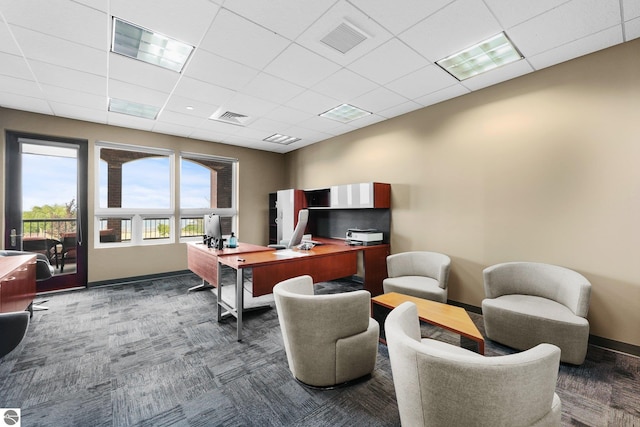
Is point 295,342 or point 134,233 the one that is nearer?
point 295,342

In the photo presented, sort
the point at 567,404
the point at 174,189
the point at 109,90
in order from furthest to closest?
the point at 174,189 < the point at 109,90 < the point at 567,404

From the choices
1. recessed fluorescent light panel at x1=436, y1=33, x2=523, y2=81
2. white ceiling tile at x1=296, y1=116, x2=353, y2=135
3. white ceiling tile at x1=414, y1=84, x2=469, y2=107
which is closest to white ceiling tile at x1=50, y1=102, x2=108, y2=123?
white ceiling tile at x1=296, y1=116, x2=353, y2=135

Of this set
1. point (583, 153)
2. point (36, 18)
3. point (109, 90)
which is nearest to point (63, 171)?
point (109, 90)

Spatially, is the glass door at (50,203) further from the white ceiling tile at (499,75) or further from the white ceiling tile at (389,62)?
the white ceiling tile at (499,75)

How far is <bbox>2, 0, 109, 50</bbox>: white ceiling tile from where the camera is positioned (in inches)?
79.6

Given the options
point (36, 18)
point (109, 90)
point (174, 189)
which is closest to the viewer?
point (36, 18)

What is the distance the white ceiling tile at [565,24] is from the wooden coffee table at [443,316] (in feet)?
8.21

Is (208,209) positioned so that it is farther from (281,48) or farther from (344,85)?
(281,48)

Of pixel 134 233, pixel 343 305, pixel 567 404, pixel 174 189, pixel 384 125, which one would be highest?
pixel 384 125

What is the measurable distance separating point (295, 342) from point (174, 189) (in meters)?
4.55

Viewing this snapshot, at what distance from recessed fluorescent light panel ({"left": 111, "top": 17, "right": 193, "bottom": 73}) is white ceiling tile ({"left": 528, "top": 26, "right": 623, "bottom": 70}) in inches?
138

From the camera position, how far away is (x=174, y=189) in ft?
17.5

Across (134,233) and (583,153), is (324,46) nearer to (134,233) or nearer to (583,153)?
(583,153)

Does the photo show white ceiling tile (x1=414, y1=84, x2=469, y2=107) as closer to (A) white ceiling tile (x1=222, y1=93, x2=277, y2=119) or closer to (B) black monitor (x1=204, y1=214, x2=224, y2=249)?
(A) white ceiling tile (x1=222, y1=93, x2=277, y2=119)
